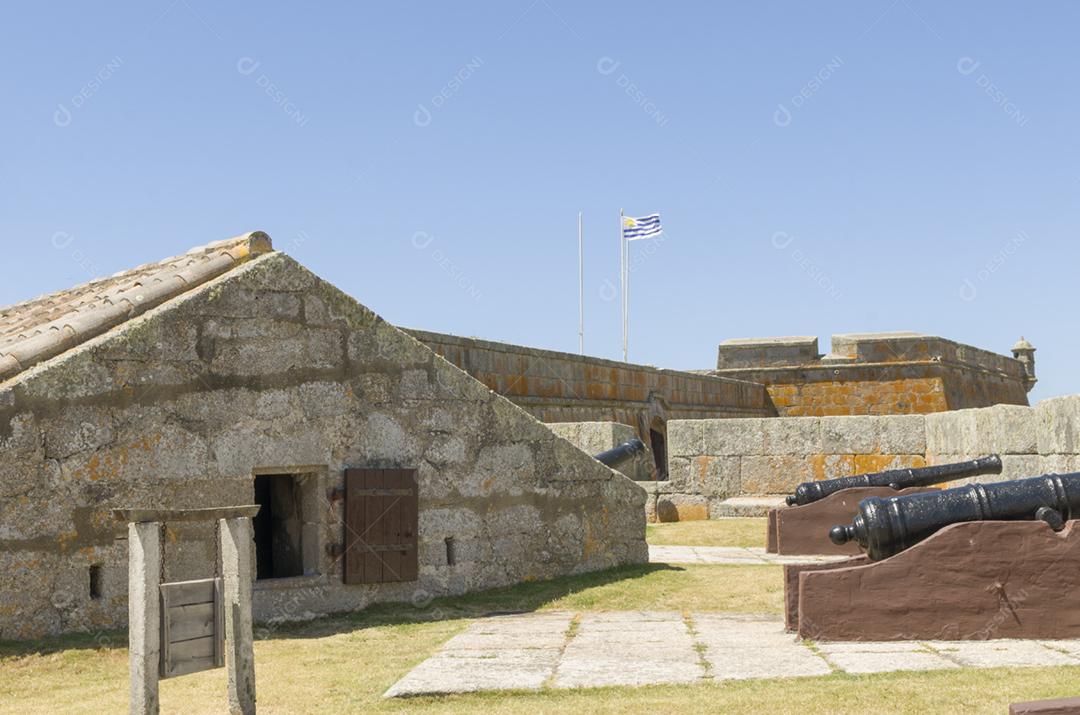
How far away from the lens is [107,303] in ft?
25.4

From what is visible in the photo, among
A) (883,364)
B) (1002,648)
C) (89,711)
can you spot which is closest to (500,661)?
(89,711)

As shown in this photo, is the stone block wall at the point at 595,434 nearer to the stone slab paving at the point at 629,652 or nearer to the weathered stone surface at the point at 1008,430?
the weathered stone surface at the point at 1008,430

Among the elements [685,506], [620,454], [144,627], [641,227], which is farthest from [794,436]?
[641,227]

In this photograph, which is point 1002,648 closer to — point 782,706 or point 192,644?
point 782,706

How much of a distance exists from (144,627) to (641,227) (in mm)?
28395

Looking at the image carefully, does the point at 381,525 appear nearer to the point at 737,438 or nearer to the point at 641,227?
the point at 737,438

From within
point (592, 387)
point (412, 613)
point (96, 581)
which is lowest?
point (412, 613)

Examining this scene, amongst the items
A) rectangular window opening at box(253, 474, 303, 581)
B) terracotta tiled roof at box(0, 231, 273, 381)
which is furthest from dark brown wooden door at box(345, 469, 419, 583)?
terracotta tiled roof at box(0, 231, 273, 381)

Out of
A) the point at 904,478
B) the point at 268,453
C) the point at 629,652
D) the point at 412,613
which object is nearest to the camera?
the point at 629,652

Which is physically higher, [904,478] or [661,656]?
[904,478]

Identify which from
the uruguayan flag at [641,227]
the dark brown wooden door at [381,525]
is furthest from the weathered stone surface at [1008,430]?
the uruguayan flag at [641,227]

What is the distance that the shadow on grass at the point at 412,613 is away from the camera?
22.9 ft

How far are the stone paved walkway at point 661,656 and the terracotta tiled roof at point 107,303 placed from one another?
2986 mm

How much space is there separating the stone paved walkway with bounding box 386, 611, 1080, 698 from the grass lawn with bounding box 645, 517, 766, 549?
16.0 ft
